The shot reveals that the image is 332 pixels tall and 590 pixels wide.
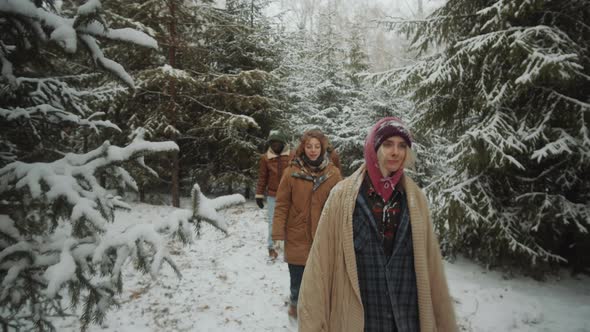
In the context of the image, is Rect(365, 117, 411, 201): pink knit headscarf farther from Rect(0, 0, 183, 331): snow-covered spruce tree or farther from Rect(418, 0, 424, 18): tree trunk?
Rect(418, 0, 424, 18): tree trunk

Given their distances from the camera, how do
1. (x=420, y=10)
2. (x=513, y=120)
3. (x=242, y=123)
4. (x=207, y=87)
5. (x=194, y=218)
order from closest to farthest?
(x=194, y=218) → (x=513, y=120) → (x=242, y=123) → (x=207, y=87) → (x=420, y=10)

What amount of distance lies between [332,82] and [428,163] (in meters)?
5.53

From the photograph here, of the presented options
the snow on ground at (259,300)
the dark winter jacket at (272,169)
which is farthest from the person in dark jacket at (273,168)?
the snow on ground at (259,300)

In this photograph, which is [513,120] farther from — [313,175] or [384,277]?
[384,277]

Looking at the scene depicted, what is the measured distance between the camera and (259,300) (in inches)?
208

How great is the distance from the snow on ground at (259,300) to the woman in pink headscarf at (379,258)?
2794 millimetres

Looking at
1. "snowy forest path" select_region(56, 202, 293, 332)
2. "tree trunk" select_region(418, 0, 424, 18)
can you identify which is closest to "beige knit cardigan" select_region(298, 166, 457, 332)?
"snowy forest path" select_region(56, 202, 293, 332)

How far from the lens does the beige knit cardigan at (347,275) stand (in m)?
2.03

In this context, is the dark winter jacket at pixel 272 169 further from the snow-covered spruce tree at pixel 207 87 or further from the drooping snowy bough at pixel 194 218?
the drooping snowy bough at pixel 194 218

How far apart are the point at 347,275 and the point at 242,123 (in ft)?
24.6

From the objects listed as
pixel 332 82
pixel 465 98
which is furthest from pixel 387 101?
pixel 465 98

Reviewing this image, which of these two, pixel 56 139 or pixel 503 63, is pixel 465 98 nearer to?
pixel 503 63

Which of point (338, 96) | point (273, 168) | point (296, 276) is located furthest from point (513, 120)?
point (338, 96)

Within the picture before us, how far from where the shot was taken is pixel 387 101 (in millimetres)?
12062
